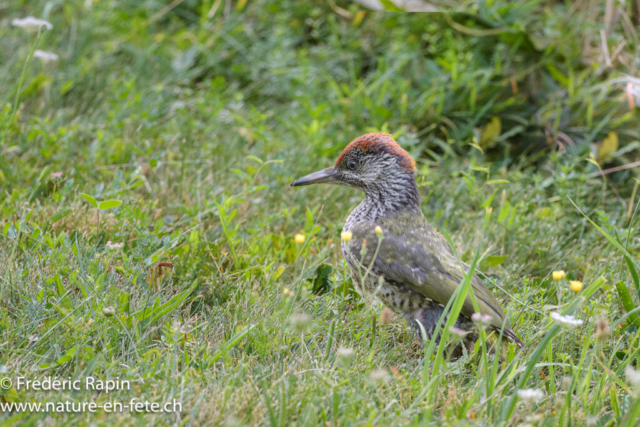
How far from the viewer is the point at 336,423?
2.19 meters

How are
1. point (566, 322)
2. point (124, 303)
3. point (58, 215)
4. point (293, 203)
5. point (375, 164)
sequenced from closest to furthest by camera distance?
point (566, 322) < point (124, 303) < point (58, 215) < point (375, 164) < point (293, 203)

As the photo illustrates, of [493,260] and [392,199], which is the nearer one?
[392,199]

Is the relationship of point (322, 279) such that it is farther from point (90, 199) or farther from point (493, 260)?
point (90, 199)

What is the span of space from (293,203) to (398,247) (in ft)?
3.58

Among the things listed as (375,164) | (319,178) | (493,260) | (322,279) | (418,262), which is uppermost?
(375,164)

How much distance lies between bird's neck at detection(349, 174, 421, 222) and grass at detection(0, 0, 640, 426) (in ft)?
0.98

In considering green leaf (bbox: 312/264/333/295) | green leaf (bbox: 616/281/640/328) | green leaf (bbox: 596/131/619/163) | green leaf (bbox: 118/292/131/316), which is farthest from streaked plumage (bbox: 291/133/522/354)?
green leaf (bbox: 596/131/619/163)

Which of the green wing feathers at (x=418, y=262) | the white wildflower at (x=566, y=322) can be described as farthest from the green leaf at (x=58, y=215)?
the white wildflower at (x=566, y=322)

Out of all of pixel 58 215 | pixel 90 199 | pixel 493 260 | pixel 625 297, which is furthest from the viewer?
pixel 493 260

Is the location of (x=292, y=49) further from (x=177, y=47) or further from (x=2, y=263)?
(x=2, y=263)

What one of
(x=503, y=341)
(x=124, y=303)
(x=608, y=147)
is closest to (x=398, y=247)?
(x=503, y=341)

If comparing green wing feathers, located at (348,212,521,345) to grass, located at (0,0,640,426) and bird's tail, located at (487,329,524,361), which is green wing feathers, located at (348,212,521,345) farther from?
grass, located at (0,0,640,426)

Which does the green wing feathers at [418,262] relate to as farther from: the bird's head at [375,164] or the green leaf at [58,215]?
the green leaf at [58,215]

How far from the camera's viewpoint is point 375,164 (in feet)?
10.9
